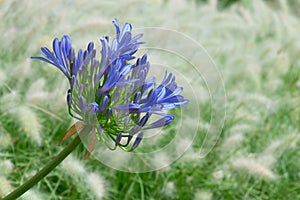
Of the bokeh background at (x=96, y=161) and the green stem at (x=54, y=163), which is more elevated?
the bokeh background at (x=96, y=161)

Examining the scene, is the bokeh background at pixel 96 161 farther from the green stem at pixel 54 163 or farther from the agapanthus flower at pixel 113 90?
the agapanthus flower at pixel 113 90

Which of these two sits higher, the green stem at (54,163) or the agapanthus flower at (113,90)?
the agapanthus flower at (113,90)

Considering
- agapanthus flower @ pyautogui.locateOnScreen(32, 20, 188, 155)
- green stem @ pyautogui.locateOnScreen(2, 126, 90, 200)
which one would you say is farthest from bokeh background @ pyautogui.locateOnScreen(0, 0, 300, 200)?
agapanthus flower @ pyautogui.locateOnScreen(32, 20, 188, 155)

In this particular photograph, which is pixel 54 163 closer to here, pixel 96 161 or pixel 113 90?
pixel 113 90

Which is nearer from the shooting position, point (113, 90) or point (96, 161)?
point (113, 90)

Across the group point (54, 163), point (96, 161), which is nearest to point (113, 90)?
point (54, 163)

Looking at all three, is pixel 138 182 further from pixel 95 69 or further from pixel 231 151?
pixel 95 69

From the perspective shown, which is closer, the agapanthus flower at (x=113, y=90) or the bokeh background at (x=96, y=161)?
the agapanthus flower at (x=113, y=90)

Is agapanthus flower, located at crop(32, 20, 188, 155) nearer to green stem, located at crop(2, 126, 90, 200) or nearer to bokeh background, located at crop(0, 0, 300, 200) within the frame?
green stem, located at crop(2, 126, 90, 200)

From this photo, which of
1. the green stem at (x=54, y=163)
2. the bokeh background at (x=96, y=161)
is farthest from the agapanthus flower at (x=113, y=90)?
the bokeh background at (x=96, y=161)

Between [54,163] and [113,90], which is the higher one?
[113,90]
